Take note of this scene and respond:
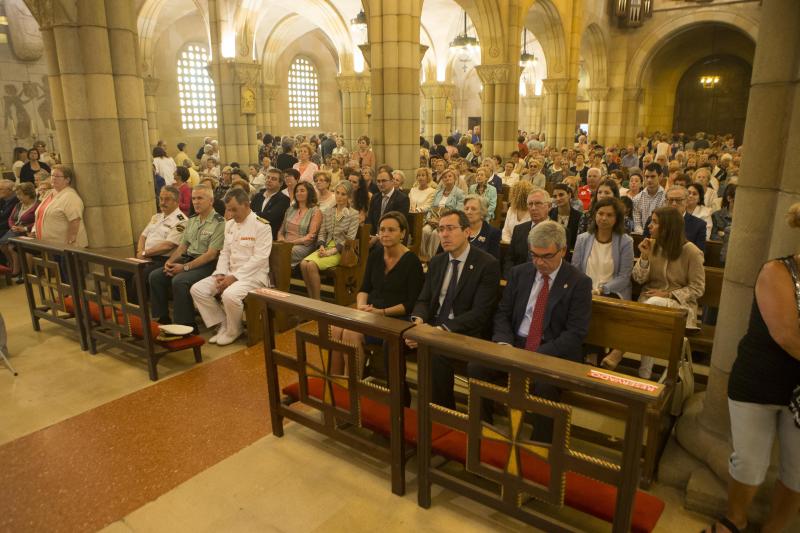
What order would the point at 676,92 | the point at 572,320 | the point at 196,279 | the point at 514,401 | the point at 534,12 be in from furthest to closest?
the point at 676,92, the point at 534,12, the point at 196,279, the point at 572,320, the point at 514,401

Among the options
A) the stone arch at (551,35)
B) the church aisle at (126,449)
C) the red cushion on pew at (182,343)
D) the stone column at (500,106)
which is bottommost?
the church aisle at (126,449)

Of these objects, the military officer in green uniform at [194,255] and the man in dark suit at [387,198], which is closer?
the military officer in green uniform at [194,255]

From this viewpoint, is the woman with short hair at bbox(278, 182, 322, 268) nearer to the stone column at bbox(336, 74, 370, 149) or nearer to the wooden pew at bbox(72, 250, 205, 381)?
the wooden pew at bbox(72, 250, 205, 381)

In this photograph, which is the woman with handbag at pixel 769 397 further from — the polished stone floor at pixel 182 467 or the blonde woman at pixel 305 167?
the blonde woman at pixel 305 167

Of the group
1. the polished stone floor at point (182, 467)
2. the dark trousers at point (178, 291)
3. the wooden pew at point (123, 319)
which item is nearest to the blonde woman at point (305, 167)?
the dark trousers at point (178, 291)

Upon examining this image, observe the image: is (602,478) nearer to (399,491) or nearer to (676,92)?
(399,491)

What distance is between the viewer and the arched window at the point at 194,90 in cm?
2398

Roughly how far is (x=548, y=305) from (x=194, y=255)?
3974mm

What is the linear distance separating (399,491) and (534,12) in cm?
1813

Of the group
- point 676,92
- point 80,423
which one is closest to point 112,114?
point 80,423

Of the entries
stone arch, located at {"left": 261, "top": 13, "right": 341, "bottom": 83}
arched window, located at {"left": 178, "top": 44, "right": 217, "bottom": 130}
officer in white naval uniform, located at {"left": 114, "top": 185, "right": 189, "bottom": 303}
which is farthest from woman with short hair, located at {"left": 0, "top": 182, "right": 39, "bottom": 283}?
stone arch, located at {"left": 261, "top": 13, "right": 341, "bottom": 83}

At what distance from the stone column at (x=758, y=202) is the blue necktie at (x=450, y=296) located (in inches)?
63.5

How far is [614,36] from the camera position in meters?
21.9

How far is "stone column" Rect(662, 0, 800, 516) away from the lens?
2738 mm
